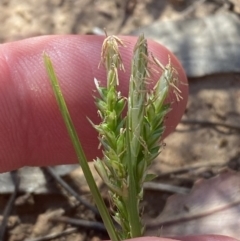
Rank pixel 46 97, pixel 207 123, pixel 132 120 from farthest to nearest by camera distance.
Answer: pixel 207 123 < pixel 46 97 < pixel 132 120

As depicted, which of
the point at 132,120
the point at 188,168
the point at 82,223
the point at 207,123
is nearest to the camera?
the point at 132,120

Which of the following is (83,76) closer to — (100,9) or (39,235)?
(39,235)

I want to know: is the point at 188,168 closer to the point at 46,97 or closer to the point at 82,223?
the point at 82,223

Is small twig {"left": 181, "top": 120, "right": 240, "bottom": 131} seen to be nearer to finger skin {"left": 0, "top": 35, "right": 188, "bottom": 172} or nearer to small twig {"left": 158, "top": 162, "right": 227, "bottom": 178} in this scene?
small twig {"left": 158, "top": 162, "right": 227, "bottom": 178}

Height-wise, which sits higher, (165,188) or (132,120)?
(132,120)

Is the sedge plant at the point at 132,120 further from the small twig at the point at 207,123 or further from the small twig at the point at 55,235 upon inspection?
the small twig at the point at 207,123

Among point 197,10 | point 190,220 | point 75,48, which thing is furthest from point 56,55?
point 197,10

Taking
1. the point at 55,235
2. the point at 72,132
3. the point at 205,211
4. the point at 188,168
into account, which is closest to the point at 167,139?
the point at 188,168
